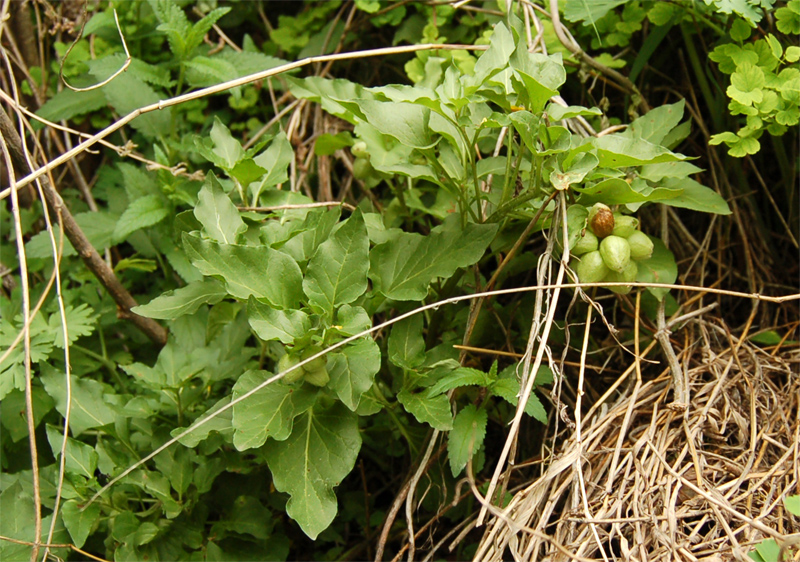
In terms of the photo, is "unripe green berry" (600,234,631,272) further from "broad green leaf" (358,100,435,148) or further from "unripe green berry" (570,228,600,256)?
"broad green leaf" (358,100,435,148)

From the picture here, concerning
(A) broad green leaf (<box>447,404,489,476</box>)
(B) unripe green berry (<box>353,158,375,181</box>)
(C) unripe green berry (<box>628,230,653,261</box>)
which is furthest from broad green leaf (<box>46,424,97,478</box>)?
(C) unripe green berry (<box>628,230,653,261</box>)

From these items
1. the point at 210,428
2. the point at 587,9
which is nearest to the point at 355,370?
the point at 210,428

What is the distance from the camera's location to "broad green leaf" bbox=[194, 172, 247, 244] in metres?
1.16

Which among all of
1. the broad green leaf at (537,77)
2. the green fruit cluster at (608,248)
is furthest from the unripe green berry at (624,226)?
the broad green leaf at (537,77)

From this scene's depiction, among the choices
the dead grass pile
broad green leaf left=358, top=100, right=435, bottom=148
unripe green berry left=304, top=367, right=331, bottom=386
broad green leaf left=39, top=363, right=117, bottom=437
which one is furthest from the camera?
broad green leaf left=39, top=363, right=117, bottom=437

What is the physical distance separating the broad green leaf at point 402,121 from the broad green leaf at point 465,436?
0.48 metres

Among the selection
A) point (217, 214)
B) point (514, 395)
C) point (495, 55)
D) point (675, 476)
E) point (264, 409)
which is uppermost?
point (495, 55)

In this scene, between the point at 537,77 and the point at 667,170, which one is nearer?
the point at 537,77

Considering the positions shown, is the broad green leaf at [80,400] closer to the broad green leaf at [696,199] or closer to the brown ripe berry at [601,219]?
the brown ripe berry at [601,219]

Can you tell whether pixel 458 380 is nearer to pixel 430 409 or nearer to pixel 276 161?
pixel 430 409

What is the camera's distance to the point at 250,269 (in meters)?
1.08

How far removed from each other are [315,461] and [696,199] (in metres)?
0.83

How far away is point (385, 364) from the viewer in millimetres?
1347

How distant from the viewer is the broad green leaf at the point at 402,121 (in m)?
1.20
